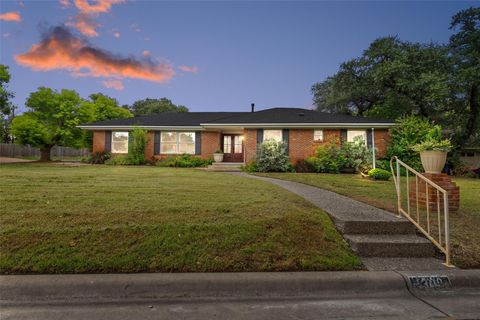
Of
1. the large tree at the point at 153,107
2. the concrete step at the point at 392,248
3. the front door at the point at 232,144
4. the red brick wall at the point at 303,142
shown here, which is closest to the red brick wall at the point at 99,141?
the front door at the point at 232,144

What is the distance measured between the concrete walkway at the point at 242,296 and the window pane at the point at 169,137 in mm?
15737

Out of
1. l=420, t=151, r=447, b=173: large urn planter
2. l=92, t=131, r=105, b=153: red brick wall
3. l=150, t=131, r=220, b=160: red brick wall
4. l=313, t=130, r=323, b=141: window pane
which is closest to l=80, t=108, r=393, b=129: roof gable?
l=92, t=131, r=105, b=153: red brick wall

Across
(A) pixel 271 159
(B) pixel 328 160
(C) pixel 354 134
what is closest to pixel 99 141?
(A) pixel 271 159

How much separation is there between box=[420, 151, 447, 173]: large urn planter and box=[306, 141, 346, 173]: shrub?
8406mm

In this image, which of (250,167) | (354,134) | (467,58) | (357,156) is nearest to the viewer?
(357,156)

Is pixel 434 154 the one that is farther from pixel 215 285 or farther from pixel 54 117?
pixel 54 117

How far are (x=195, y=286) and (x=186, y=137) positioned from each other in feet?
52.3

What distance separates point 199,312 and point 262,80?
84.2 ft

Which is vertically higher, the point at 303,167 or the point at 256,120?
the point at 256,120

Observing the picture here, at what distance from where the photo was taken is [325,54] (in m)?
21.4

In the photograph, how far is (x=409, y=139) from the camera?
576 inches

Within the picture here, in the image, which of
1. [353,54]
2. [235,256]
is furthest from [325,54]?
[235,256]

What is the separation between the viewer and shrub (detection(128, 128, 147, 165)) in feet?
54.5

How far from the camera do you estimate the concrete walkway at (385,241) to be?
3172 millimetres
